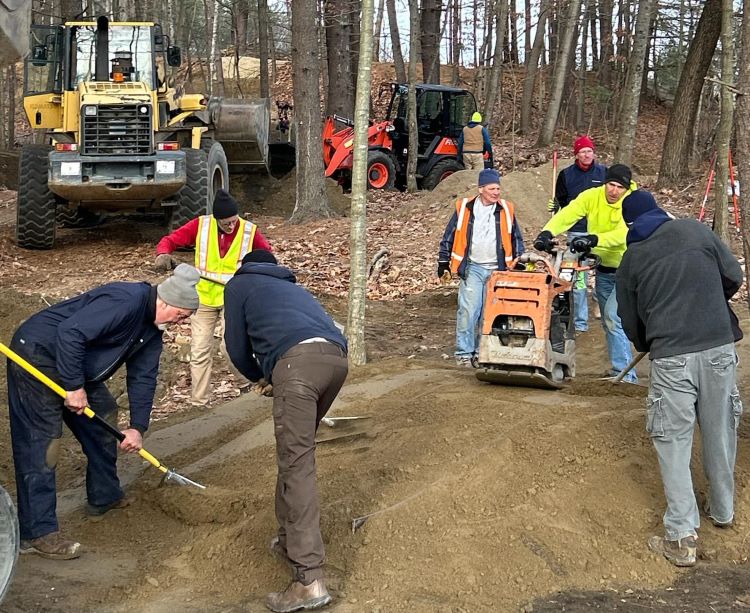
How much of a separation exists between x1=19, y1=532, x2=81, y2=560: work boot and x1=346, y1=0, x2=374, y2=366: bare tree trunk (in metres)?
3.78

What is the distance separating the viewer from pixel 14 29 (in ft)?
12.3

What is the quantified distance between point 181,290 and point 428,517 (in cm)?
194

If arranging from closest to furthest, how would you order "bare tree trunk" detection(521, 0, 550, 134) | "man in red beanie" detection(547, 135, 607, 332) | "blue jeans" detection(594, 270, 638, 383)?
"blue jeans" detection(594, 270, 638, 383) < "man in red beanie" detection(547, 135, 607, 332) < "bare tree trunk" detection(521, 0, 550, 134)

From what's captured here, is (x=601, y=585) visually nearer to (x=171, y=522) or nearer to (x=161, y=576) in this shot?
(x=161, y=576)

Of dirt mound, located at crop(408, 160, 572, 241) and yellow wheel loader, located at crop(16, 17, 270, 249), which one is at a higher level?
yellow wheel loader, located at crop(16, 17, 270, 249)

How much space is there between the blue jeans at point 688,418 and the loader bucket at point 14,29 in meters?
3.57

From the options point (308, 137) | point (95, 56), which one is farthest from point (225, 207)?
point (308, 137)

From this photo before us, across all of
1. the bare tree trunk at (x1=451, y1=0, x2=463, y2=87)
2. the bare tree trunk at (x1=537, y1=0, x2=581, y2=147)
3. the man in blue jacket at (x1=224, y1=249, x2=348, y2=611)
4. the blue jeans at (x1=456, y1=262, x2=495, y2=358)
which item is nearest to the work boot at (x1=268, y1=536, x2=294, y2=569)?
the man in blue jacket at (x1=224, y1=249, x2=348, y2=611)

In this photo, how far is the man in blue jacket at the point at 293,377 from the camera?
4484 mm

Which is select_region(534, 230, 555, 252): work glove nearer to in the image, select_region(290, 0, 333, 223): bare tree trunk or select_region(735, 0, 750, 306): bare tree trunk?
select_region(735, 0, 750, 306): bare tree trunk

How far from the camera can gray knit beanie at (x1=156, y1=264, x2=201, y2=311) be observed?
17.6ft

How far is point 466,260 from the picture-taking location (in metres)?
8.52

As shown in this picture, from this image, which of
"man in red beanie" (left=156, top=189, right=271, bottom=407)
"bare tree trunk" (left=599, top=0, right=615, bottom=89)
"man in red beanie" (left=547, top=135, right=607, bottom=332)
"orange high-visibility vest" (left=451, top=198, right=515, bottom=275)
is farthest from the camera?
"bare tree trunk" (left=599, top=0, right=615, bottom=89)

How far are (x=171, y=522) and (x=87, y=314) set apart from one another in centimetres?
153
